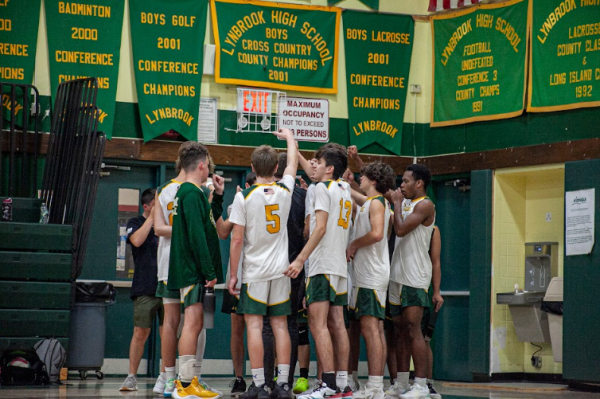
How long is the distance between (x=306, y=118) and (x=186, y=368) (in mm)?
5625

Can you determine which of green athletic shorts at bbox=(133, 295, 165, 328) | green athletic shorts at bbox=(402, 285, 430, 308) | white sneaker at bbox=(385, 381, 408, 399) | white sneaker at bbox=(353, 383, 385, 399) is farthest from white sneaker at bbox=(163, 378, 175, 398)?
green athletic shorts at bbox=(402, 285, 430, 308)

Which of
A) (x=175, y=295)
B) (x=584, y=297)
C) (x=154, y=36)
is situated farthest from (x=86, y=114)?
(x=584, y=297)

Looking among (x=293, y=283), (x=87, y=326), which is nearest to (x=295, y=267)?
(x=293, y=283)

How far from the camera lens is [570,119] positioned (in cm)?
1060

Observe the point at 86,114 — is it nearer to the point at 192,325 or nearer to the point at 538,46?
the point at 192,325

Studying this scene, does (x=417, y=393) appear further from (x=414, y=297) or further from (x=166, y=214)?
(x=166, y=214)

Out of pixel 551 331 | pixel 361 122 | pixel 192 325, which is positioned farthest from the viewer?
pixel 361 122

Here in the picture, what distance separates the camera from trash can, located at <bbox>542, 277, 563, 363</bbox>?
34.3 feet

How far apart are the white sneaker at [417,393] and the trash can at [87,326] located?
3493 mm

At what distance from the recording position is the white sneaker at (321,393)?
267 inches

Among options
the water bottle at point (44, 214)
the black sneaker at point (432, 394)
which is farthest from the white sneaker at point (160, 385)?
the water bottle at point (44, 214)

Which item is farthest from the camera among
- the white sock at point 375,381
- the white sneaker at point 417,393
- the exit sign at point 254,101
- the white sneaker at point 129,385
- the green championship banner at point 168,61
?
the exit sign at point 254,101

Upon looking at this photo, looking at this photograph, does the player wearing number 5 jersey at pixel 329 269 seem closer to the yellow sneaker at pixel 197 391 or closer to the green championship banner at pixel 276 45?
the yellow sneaker at pixel 197 391

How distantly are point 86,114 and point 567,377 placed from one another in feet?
19.7
